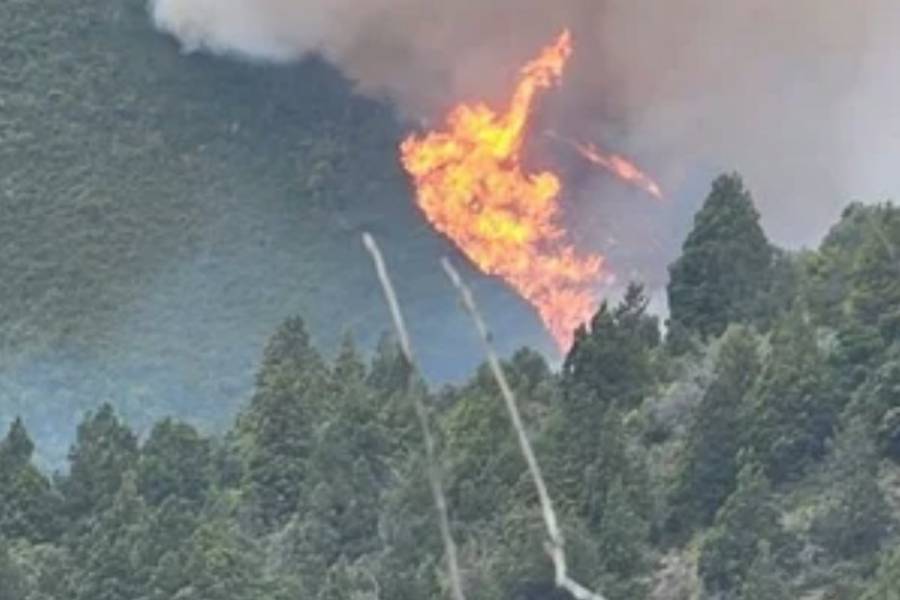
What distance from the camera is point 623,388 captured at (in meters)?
44.6

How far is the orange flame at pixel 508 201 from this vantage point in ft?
236

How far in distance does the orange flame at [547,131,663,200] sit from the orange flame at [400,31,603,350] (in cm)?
114

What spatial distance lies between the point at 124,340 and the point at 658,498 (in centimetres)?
3593

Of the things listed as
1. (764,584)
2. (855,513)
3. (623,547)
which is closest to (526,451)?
(764,584)

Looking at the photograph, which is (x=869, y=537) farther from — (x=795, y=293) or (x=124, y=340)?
(x=124, y=340)

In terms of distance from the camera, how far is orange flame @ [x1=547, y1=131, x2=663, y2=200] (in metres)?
75.9

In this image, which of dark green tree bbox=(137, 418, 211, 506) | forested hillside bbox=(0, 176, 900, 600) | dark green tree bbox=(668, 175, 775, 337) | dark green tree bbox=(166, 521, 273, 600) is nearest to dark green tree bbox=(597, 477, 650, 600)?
forested hillside bbox=(0, 176, 900, 600)

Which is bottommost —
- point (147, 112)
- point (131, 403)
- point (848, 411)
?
point (848, 411)

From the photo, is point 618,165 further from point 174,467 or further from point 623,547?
point 623,547

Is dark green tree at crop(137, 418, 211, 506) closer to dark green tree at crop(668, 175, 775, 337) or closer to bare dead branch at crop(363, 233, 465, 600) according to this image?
dark green tree at crop(668, 175, 775, 337)

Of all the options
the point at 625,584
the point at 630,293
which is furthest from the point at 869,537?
the point at 630,293

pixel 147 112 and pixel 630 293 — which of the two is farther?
pixel 147 112

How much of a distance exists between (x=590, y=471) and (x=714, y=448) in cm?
139

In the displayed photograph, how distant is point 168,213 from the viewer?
80438 mm
